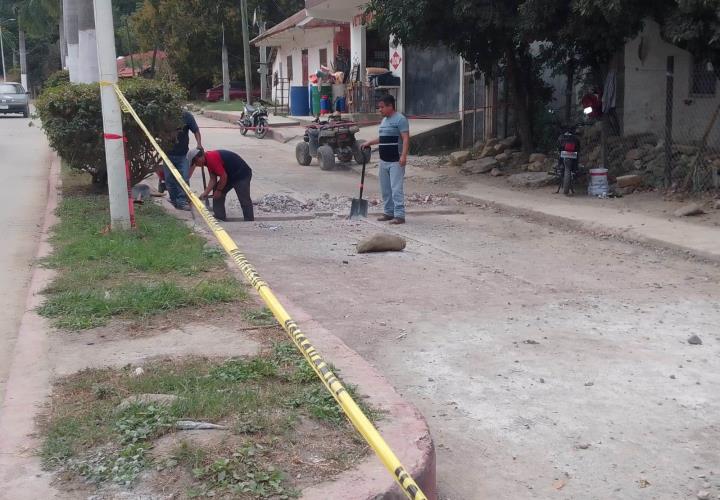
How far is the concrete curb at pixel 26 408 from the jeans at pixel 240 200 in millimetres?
3914

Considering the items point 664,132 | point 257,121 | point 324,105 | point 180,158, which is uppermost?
point 324,105

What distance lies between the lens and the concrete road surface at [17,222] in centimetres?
643

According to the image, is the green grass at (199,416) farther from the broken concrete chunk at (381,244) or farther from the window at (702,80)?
the window at (702,80)

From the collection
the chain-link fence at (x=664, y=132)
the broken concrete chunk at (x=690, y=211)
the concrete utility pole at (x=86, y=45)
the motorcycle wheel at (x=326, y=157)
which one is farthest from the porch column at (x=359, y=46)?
the broken concrete chunk at (x=690, y=211)

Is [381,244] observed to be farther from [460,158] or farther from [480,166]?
[460,158]

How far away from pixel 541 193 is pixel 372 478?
35.2ft

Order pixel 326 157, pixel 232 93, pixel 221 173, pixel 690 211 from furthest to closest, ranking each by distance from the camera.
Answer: pixel 232 93
pixel 326 157
pixel 690 211
pixel 221 173

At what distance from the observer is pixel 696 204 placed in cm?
1113

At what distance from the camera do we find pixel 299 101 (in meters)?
30.3

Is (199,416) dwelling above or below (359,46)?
below

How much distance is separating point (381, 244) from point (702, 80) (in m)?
7.98

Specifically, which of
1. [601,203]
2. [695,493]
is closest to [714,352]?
[695,493]

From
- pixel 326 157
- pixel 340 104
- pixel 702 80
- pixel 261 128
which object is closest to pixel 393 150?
pixel 326 157

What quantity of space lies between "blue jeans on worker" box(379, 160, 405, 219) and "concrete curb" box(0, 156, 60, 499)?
5264 mm
